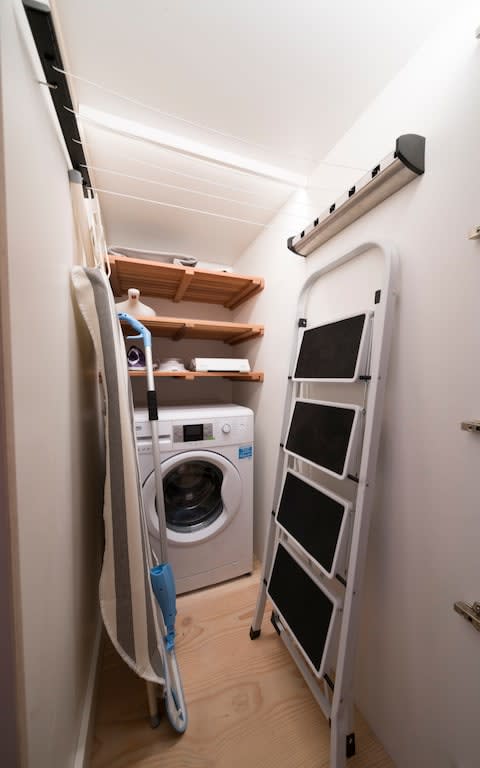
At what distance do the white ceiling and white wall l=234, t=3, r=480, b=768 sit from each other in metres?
0.13

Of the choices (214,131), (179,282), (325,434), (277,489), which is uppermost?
(214,131)

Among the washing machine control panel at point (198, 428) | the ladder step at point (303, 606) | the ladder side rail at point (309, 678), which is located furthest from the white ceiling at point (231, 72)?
the ladder side rail at point (309, 678)

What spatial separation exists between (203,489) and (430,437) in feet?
4.05

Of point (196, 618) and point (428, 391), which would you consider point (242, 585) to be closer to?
point (196, 618)

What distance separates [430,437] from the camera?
2.40 feet

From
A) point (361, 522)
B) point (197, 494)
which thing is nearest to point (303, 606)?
point (361, 522)

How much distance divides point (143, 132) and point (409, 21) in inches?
34.9

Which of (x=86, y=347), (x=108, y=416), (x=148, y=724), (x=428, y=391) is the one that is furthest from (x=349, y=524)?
(x=86, y=347)

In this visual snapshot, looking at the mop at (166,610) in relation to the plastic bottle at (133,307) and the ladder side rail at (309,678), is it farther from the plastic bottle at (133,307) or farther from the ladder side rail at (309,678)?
the ladder side rail at (309,678)

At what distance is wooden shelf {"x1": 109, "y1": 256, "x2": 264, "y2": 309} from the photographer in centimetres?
144

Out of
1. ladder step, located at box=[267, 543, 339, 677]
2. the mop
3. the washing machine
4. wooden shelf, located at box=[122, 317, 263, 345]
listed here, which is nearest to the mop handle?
the mop

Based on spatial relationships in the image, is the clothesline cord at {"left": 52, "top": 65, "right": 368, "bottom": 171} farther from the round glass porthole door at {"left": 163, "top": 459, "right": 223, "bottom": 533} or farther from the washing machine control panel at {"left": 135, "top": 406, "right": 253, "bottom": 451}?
the round glass porthole door at {"left": 163, "top": 459, "right": 223, "bottom": 533}

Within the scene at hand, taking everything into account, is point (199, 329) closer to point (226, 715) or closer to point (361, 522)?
point (361, 522)

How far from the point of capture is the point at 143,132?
103 centimetres
